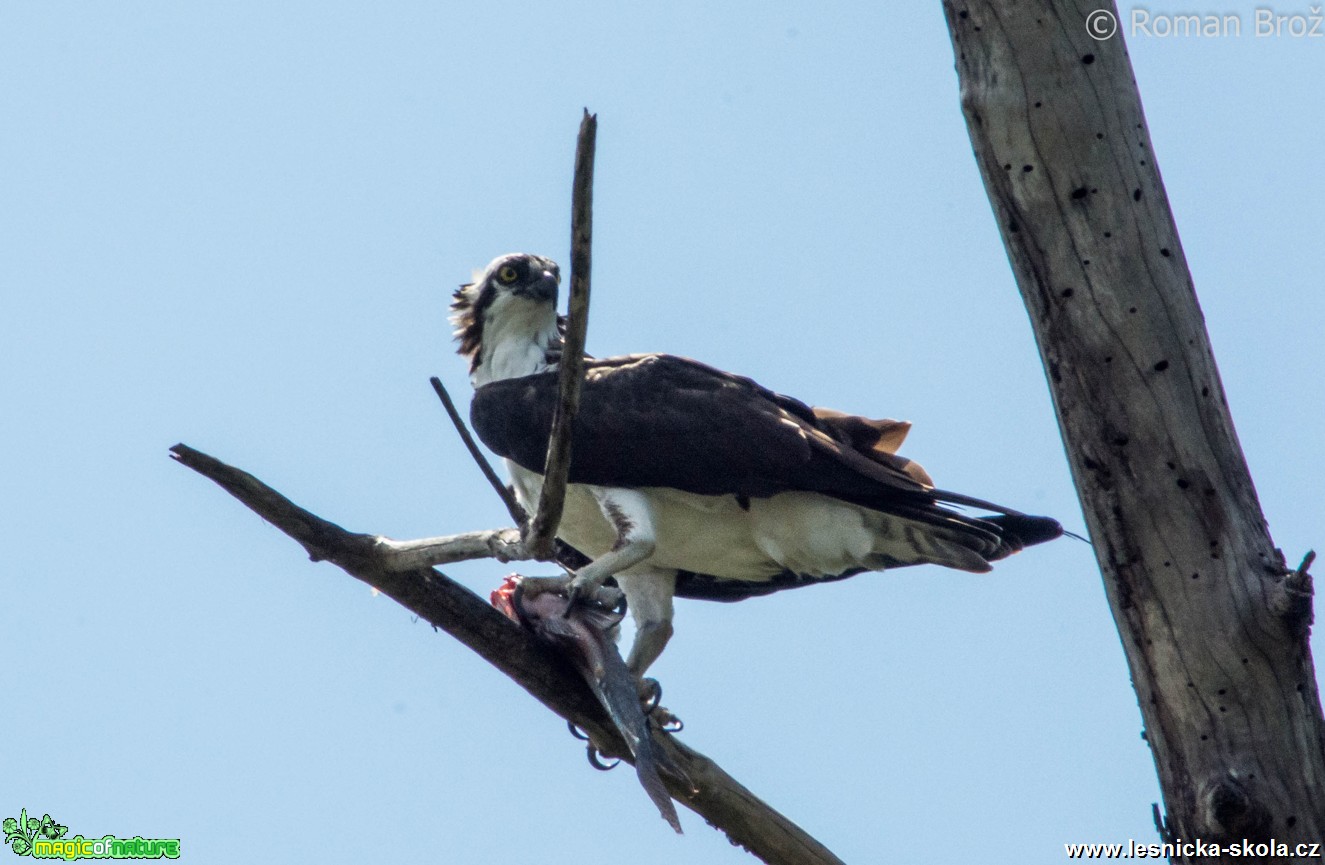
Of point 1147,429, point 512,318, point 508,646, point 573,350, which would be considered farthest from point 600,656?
point 512,318

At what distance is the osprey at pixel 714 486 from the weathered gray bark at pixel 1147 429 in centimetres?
178

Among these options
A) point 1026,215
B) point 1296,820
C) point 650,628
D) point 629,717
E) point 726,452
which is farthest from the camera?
point 650,628

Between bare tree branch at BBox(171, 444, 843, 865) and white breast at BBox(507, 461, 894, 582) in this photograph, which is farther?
white breast at BBox(507, 461, 894, 582)

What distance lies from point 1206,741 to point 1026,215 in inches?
73.4

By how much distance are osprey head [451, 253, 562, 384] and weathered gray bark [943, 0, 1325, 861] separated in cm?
315

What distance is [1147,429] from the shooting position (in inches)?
201

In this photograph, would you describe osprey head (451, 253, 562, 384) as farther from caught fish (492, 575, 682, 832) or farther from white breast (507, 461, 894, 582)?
caught fish (492, 575, 682, 832)

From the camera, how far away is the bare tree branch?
577cm

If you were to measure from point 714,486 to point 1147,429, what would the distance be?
8.21ft

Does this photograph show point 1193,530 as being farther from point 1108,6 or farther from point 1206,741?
point 1108,6

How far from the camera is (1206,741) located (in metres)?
5.00

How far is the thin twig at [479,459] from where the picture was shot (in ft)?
18.3

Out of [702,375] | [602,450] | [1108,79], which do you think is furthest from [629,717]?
[1108,79]

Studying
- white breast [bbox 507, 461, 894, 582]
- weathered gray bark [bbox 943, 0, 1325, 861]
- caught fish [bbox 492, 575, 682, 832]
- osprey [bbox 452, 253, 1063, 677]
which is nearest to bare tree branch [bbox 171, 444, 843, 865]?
caught fish [bbox 492, 575, 682, 832]
